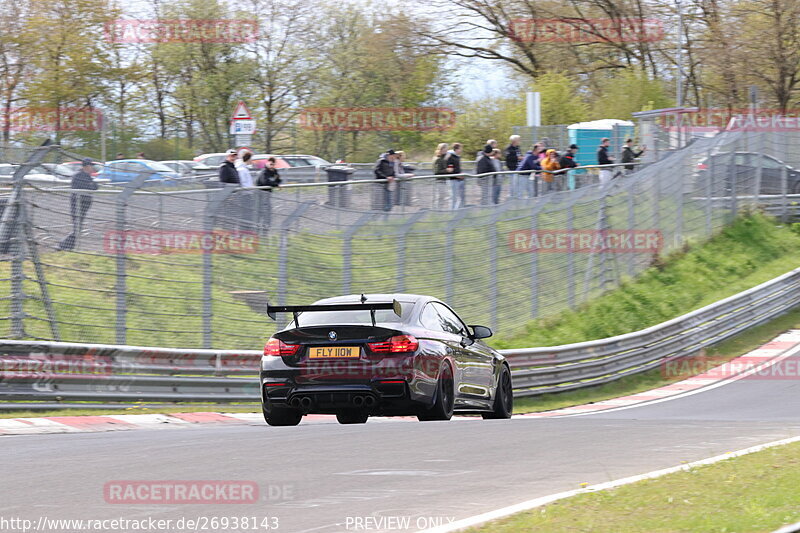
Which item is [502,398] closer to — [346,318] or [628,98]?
[346,318]

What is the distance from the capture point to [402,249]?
61.2 ft

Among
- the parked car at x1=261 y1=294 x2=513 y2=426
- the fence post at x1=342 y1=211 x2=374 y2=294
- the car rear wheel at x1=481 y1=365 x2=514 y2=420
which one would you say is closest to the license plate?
the parked car at x1=261 y1=294 x2=513 y2=426

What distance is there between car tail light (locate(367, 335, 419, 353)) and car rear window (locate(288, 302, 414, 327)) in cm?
22

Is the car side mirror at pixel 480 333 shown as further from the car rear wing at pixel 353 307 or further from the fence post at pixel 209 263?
the fence post at pixel 209 263

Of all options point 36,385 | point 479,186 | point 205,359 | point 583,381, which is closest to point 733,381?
point 583,381

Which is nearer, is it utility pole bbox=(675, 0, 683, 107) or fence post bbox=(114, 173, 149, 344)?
fence post bbox=(114, 173, 149, 344)

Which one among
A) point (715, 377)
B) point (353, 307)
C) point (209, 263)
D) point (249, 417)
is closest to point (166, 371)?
point (249, 417)

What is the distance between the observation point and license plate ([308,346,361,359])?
37.0 ft

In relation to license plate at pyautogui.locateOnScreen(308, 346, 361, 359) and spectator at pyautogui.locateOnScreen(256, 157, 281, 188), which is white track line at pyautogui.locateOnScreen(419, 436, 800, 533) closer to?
license plate at pyautogui.locateOnScreen(308, 346, 361, 359)

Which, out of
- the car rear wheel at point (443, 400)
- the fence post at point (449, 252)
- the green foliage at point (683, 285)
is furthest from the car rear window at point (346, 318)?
the green foliage at point (683, 285)

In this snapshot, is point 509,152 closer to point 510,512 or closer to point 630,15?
point 510,512

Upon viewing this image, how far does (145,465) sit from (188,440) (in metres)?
1.67

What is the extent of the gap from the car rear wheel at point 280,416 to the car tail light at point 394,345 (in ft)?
4.02

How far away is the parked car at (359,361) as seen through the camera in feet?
36.9
